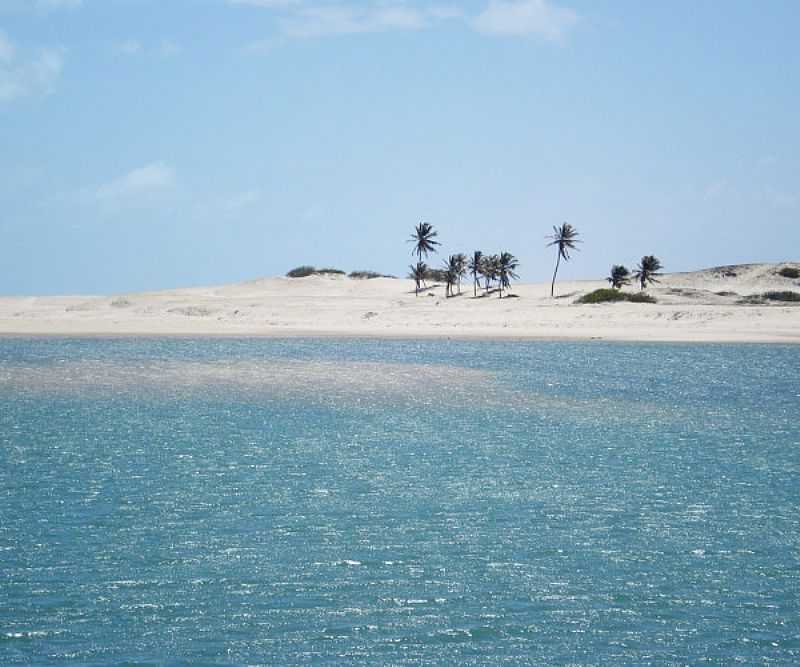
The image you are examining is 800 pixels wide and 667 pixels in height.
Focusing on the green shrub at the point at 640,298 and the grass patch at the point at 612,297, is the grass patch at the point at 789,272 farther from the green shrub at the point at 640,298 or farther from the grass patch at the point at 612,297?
the green shrub at the point at 640,298

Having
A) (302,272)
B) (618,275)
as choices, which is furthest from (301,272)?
(618,275)

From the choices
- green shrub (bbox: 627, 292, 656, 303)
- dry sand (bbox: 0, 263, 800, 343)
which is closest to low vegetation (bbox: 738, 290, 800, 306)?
dry sand (bbox: 0, 263, 800, 343)

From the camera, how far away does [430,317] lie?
7856 cm

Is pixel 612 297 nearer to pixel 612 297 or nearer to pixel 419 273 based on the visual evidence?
pixel 612 297

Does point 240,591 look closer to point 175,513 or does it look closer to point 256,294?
point 175,513

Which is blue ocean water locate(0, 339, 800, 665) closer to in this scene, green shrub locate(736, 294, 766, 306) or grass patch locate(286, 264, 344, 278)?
green shrub locate(736, 294, 766, 306)

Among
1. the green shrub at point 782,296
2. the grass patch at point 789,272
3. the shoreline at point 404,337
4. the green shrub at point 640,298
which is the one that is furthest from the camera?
the grass patch at point 789,272

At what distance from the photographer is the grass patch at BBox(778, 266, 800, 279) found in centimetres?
10612

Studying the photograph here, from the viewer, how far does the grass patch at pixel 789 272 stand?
4178 inches

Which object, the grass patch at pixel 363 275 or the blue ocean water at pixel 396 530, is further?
the grass patch at pixel 363 275

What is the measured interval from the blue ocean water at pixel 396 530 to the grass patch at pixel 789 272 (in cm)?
8018

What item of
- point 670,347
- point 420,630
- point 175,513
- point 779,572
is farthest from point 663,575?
point 670,347

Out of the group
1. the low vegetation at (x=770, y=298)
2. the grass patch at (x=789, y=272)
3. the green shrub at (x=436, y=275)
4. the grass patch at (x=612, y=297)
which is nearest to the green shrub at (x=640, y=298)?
the grass patch at (x=612, y=297)

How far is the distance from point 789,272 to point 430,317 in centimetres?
5013
